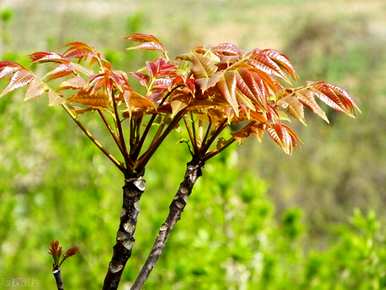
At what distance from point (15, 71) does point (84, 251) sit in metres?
2.74

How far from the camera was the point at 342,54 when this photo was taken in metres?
11.2

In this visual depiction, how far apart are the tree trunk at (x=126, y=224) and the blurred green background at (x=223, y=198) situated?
157 centimetres

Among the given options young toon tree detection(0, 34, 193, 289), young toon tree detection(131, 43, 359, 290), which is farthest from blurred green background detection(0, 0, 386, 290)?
young toon tree detection(0, 34, 193, 289)

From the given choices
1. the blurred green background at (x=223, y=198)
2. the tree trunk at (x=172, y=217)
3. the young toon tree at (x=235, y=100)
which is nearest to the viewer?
the young toon tree at (x=235, y=100)

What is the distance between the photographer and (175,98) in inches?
41.6

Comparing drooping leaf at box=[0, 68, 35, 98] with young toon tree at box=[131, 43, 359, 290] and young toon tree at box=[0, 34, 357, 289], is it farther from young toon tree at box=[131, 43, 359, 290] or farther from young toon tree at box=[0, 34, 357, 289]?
young toon tree at box=[131, 43, 359, 290]

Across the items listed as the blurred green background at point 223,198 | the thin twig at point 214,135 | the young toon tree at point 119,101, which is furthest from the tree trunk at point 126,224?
the blurred green background at point 223,198

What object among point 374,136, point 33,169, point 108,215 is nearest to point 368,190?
point 374,136

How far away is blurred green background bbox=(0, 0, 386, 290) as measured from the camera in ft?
9.73

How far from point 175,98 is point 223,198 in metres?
1.94

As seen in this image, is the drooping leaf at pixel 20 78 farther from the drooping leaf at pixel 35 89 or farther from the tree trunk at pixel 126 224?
the tree trunk at pixel 126 224

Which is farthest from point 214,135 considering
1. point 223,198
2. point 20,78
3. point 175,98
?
point 223,198

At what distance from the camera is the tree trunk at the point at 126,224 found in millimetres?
1070

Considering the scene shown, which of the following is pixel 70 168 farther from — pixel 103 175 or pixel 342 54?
pixel 342 54
